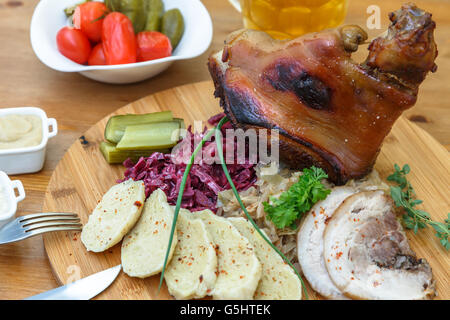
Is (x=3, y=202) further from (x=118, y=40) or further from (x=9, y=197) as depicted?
(x=118, y=40)

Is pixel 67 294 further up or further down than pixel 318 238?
further down

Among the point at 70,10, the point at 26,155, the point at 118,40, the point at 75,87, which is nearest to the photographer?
the point at 26,155

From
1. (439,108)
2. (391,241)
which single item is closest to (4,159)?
(391,241)

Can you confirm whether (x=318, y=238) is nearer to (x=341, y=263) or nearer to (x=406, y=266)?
(x=341, y=263)

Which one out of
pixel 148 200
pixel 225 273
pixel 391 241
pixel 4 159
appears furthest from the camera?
pixel 4 159

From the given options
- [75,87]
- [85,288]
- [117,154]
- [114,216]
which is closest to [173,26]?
[75,87]
